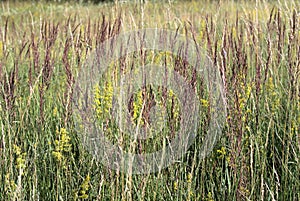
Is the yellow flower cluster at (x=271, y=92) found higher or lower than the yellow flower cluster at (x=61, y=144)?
higher

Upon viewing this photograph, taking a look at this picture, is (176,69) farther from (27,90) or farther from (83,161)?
(27,90)

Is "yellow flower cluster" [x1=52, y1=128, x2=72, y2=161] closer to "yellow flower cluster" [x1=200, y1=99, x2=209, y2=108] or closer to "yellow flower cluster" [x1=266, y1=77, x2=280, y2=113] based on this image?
"yellow flower cluster" [x1=200, y1=99, x2=209, y2=108]

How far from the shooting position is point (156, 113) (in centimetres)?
187

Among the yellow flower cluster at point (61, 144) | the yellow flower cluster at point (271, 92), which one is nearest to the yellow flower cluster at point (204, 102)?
the yellow flower cluster at point (271, 92)

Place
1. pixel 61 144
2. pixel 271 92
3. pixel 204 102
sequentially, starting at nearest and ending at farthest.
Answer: pixel 61 144 < pixel 204 102 < pixel 271 92

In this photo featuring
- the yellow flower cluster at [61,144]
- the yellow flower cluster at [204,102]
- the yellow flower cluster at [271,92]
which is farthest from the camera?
the yellow flower cluster at [271,92]

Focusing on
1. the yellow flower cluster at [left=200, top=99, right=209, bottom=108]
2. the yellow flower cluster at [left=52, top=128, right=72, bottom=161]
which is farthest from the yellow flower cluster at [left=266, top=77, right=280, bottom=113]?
the yellow flower cluster at [left=52, top=128, right=72, bottom=161]

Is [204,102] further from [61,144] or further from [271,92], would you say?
[61,144]

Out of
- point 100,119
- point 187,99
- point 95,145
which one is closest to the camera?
point 187,99

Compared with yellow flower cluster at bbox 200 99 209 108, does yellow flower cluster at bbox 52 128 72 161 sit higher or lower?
lower

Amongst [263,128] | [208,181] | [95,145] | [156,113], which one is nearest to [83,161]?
[95,145]

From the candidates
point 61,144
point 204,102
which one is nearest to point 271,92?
point 204,102

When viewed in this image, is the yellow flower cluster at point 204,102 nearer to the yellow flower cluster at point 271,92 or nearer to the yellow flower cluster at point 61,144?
the yellow flower cluster at point 271,92

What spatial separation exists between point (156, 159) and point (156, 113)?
27 cm
